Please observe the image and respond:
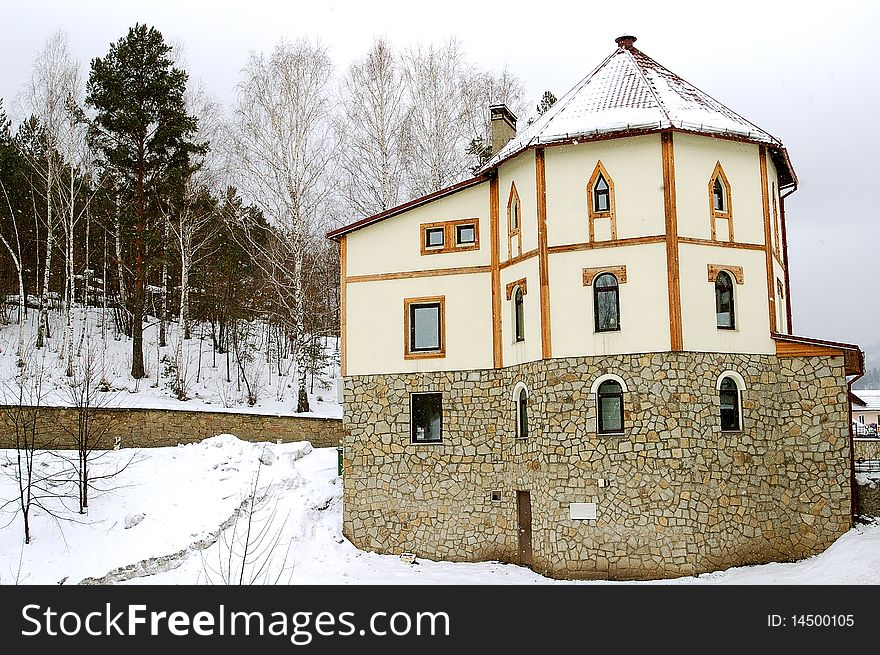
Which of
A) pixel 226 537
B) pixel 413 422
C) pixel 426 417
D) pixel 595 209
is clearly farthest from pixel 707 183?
pixel 226 537

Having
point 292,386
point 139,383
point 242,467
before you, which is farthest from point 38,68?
point 242,467

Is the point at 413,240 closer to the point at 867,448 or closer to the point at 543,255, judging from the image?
the point at 543,255

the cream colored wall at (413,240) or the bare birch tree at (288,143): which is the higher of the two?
the bare birch tree at (288,143)

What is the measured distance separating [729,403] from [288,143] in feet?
58.7

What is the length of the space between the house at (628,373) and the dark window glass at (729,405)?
0.12ft

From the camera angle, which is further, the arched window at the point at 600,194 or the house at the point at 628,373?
the arched window at the point at 600,194

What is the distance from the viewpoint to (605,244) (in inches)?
721

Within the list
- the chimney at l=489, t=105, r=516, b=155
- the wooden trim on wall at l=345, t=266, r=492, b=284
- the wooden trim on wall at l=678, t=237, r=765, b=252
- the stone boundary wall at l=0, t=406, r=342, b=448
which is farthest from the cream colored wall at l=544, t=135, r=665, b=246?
the stone boundary wall at l=0, t=406, r=342, b=448

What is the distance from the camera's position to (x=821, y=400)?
18281mm

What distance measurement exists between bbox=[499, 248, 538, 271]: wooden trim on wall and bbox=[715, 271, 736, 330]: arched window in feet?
12.3

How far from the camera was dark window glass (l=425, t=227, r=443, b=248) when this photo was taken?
21234mm

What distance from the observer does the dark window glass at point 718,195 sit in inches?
728

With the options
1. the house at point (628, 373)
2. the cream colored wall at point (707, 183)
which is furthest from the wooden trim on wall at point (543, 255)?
the cream colored wall at point (707, 183)

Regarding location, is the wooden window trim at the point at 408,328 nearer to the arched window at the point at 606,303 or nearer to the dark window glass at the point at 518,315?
the dark window glass at the point at 518,315
